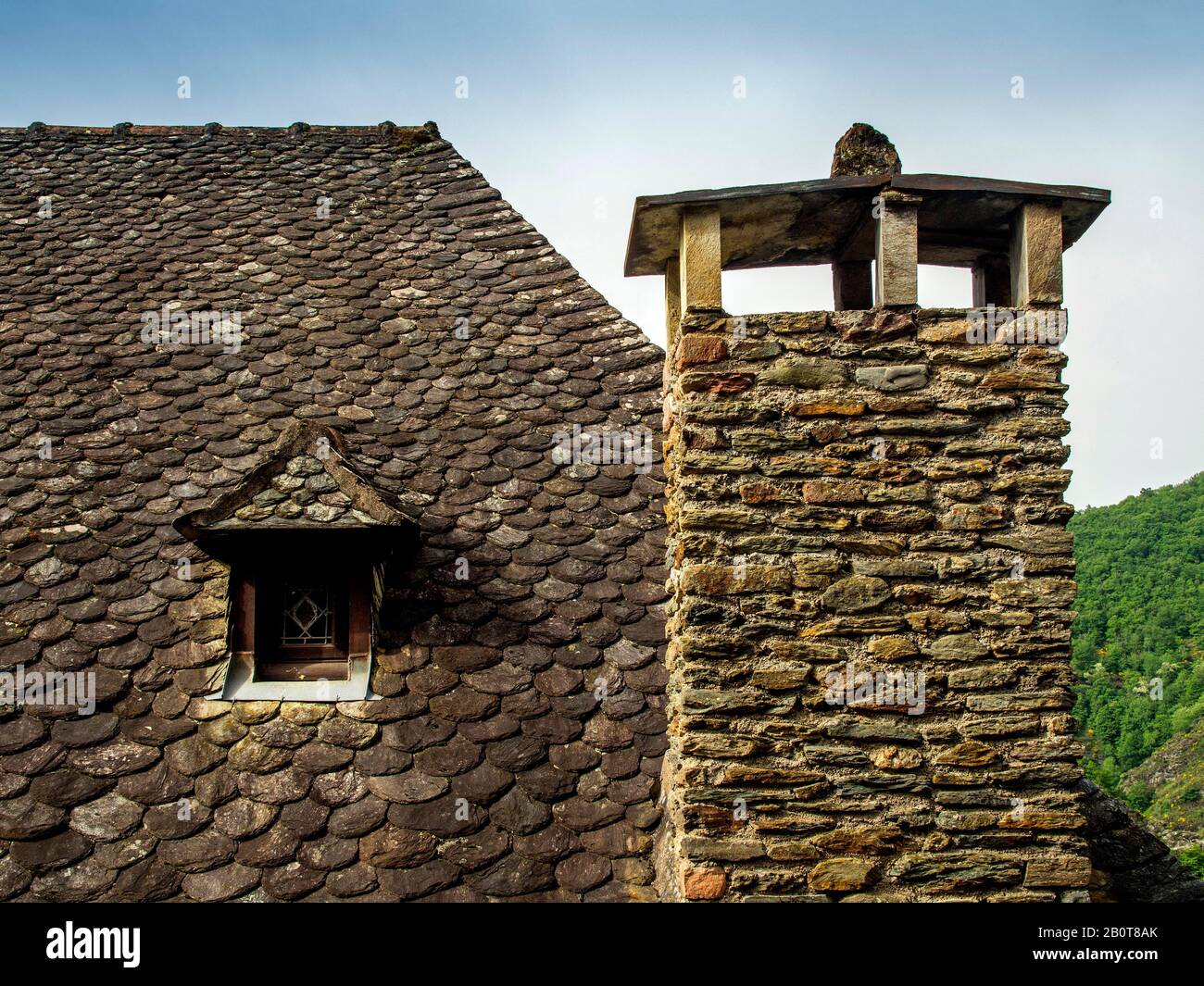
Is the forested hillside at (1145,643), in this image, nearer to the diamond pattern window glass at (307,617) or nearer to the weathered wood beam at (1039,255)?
the weathered wood beam at (1039,255)

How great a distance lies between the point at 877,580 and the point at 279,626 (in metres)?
2.83

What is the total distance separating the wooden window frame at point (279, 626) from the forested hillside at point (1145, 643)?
9473mm

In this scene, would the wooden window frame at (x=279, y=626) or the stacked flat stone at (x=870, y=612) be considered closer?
the stacked flat stone at (x=870, y=612)

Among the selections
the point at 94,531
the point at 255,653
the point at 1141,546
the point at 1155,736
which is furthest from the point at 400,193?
the point at 1141,546

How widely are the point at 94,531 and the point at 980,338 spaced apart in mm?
4324

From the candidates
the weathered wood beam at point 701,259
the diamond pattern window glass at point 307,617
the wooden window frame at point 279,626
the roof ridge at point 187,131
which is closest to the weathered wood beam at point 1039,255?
the weathered wood beam at point 701,259

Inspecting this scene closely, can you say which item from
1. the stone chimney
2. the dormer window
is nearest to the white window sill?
the dormer window

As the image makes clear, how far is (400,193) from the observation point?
278 inches

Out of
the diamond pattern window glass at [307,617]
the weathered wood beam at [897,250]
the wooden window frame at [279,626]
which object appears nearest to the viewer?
the weathered wood beam at [897,250]

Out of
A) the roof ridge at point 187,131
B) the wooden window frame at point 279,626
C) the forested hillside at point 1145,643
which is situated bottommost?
the forested hillside at point 1145,643

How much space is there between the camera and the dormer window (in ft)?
15.1

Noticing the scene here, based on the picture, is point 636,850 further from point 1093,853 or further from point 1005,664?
point 1093,853

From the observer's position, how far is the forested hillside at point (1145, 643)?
12.4 meters

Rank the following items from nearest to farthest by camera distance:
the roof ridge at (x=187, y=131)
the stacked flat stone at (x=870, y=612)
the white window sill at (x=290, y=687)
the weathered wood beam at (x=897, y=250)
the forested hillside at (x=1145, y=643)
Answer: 1. the stacked flat stone at (x=870, y=612)
2. the weathered wood beam at (x=897, y=250)
3. the white window sill at (x=290, y=687)
4. the roof ridge at (x=187, y=131)
5. the forested hillside at (x=1145, y=643)
